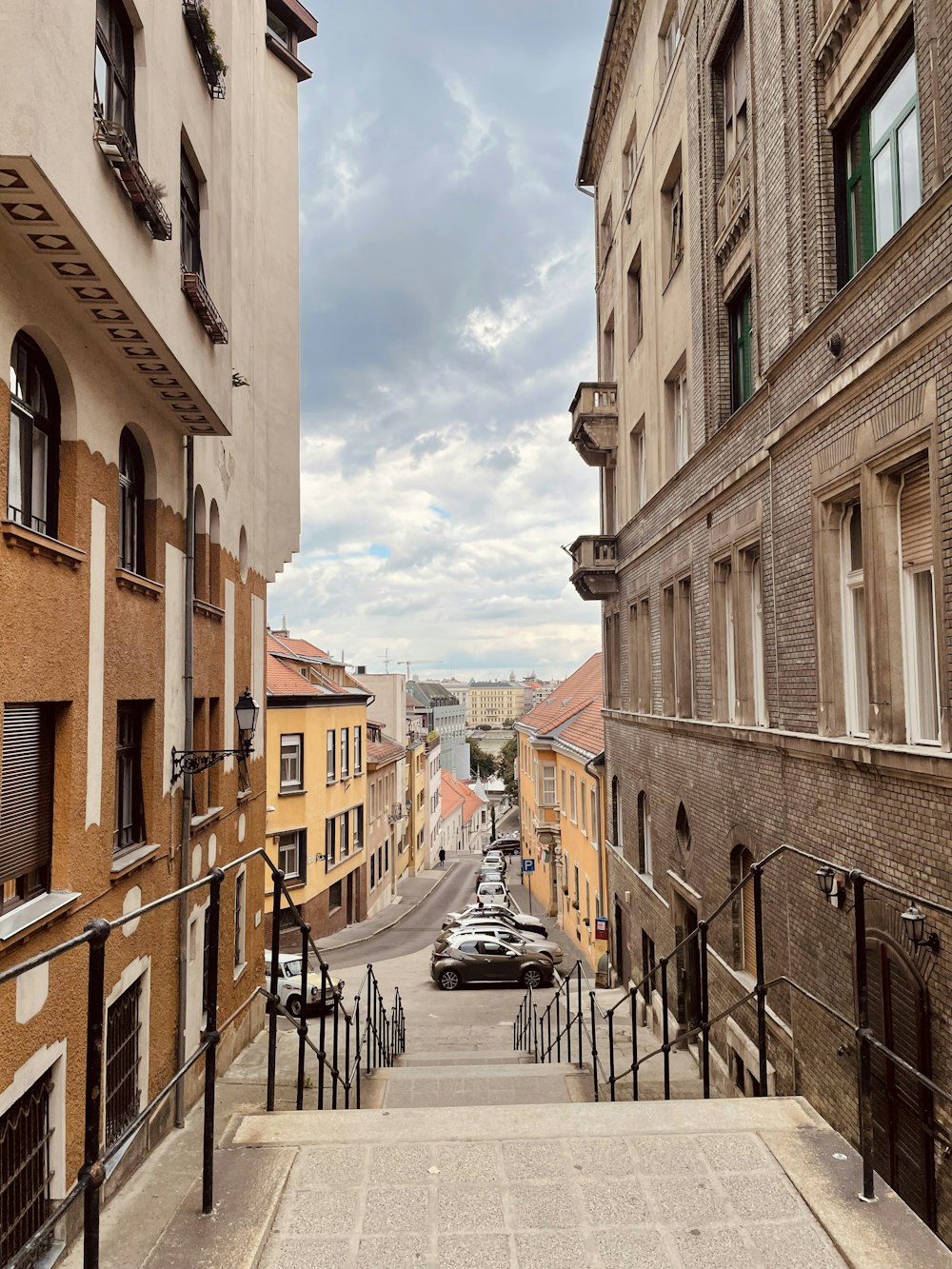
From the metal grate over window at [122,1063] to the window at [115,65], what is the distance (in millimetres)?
8843

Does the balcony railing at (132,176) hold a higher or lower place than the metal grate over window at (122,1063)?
higher

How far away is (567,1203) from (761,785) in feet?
26.2

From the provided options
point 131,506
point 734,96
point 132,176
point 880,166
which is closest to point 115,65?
point 132,176

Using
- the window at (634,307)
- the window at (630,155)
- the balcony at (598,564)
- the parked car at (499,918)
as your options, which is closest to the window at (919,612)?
the window at (634,307)

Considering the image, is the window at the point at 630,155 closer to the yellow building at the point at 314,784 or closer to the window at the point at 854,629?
the window at the point at 854,629

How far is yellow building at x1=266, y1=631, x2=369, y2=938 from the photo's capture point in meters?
30.9

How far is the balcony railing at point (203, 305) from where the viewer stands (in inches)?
398

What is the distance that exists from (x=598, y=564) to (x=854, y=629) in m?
13.5

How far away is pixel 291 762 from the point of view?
103 ft

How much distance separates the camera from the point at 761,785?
1129 centimetres

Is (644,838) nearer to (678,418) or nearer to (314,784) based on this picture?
(678,418)

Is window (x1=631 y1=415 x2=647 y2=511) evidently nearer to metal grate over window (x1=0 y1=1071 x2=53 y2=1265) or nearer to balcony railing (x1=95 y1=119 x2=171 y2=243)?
balcony railing (x1=95 y1=119 x2=171 y2=243)

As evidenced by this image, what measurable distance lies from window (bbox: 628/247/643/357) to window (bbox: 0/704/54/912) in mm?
16025

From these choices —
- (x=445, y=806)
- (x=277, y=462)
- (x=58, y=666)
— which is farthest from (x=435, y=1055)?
(x=445, y=806)
